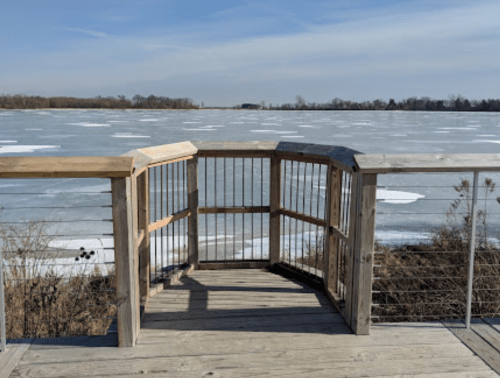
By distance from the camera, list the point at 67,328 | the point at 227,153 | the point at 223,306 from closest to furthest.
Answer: the point at 223,306 < the point at 67,328 < the point at 227,153

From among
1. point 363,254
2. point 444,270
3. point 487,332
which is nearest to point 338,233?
point 363,254

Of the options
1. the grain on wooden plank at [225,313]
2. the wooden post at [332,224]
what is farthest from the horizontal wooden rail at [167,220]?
the wooden post at [332,224]

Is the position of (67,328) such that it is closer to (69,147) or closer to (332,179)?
(332,179)

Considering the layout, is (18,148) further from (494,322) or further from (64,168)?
(494,322)

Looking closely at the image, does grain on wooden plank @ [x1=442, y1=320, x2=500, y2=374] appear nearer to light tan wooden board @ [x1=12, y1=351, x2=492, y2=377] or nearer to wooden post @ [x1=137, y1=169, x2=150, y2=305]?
light tan wooden board @ [x1=12, y1=351, x2=492, y2=377]

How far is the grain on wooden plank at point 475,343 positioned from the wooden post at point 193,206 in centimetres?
264

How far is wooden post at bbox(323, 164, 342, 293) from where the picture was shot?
440cm

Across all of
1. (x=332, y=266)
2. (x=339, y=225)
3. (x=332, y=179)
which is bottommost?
(x=332, y=266)

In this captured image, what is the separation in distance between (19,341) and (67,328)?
1.42 meters

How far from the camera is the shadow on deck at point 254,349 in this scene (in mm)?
3145

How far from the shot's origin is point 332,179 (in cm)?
440

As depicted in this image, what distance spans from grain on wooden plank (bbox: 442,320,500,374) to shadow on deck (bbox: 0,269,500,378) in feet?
0.15

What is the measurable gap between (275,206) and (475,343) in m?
2.43

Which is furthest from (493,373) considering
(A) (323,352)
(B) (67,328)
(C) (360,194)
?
(B) (67,328)
